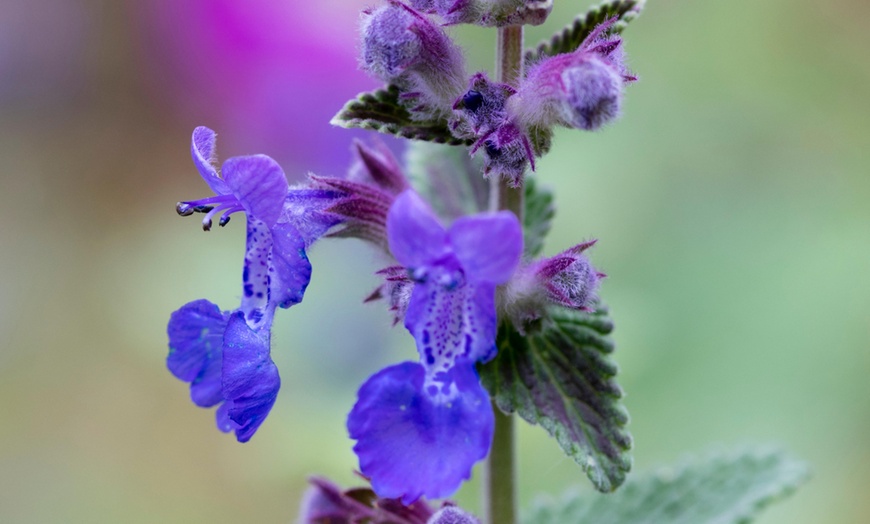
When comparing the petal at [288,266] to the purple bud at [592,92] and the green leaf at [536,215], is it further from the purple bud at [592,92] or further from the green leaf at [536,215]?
the green leaf at [536,215]

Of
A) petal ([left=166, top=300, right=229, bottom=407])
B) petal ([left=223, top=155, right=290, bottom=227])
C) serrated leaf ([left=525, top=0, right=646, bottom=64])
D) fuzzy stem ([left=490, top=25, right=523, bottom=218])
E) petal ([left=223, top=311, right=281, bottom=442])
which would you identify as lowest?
petal ([left=223, top=311, right=281, bottom=442])

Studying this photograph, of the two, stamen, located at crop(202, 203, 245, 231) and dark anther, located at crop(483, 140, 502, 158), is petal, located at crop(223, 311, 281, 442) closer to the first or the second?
stamen, located at crop(202, 203, 245, 231)

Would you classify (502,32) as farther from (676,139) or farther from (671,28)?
(671,28)

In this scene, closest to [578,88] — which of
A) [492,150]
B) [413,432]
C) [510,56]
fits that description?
[492,150]

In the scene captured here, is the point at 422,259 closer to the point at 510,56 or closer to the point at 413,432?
the point at 413,432

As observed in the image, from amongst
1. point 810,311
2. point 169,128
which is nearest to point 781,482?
point 810,311

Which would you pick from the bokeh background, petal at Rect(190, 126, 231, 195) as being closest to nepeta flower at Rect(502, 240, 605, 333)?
petal at Rect(190, 126, 231, 195)
